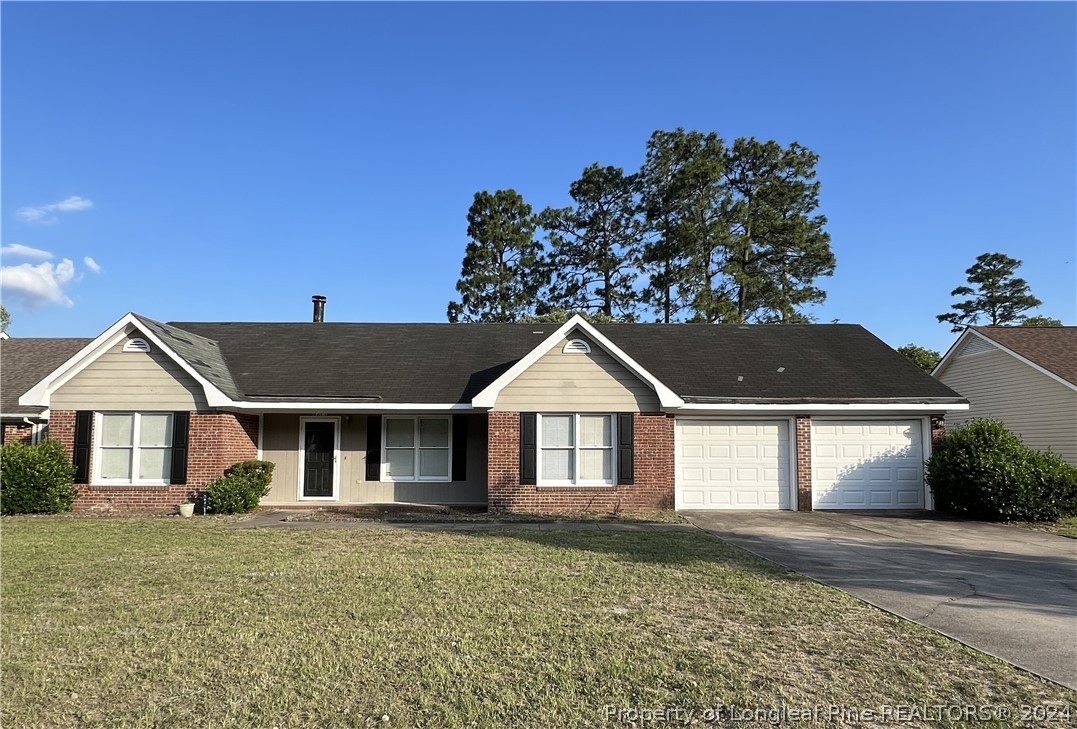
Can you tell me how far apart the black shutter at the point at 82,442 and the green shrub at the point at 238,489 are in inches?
111

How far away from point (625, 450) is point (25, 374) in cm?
1806

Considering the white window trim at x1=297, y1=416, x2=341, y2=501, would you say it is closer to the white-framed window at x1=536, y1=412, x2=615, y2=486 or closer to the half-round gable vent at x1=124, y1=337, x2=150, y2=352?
the half-round gable vent at x1=124, y1=337, x2=150, y2=352

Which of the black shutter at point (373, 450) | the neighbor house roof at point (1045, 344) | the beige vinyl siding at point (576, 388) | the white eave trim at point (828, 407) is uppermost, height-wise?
the neighbor house roof at point (1045, 344)

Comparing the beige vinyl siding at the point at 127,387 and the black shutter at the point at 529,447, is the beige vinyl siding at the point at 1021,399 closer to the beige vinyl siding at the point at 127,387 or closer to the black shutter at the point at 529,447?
the black shutter at the point at 529,447

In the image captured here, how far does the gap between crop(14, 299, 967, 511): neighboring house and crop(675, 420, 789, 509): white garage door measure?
34mm

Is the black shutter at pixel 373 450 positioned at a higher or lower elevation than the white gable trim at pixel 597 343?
lower

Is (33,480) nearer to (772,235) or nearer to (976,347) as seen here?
(976,347)

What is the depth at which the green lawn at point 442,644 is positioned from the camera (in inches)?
171

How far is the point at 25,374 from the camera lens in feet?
64.7

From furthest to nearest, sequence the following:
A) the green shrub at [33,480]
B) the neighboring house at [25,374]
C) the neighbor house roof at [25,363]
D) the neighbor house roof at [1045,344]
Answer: the neighbor house roof at [1045,344] < the neighbor house roof at [25,363] < the neighboring house at [25,374] < the green shrub at [33,480]

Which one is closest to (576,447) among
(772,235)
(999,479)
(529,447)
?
(529,447)

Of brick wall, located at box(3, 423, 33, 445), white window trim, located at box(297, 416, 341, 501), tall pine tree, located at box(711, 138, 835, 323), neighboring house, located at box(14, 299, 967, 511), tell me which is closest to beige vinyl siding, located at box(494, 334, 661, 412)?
neighboring house, located at box(14, 299, 967, 511)

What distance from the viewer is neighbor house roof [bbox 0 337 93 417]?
56.4 feet

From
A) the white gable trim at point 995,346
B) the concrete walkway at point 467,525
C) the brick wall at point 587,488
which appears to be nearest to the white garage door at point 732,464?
the brick wall at point 587,488
